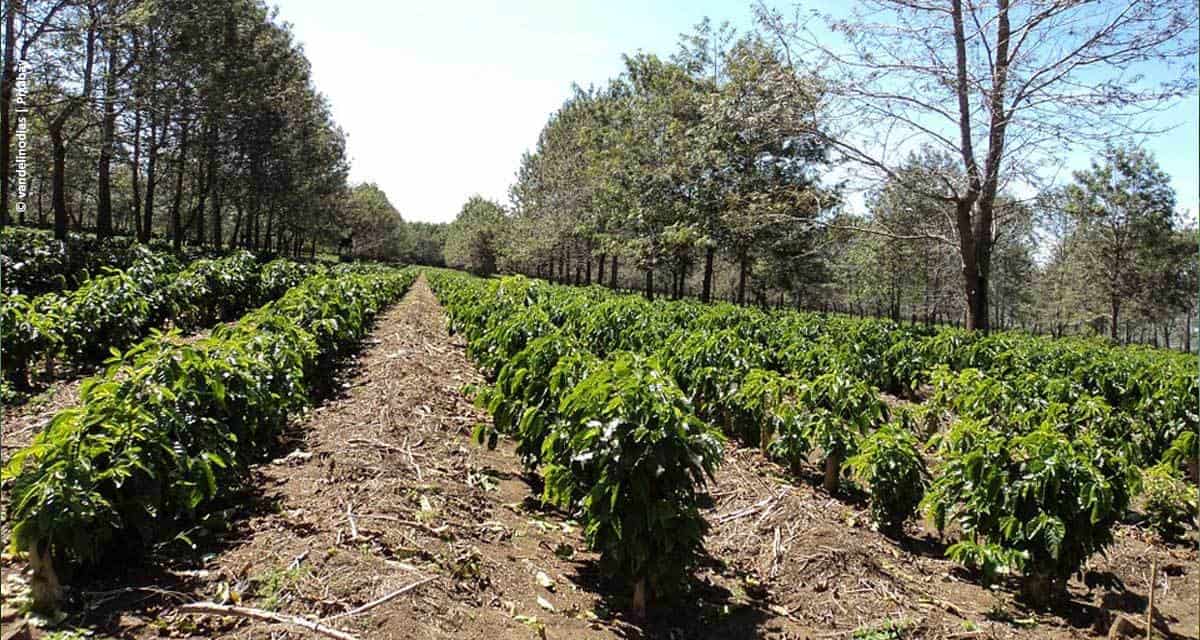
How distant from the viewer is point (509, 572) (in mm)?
4410

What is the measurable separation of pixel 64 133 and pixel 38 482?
96.3ft

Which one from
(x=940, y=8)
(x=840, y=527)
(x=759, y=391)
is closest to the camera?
(x=840, y=527)

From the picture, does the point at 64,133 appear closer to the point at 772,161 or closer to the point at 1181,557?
the point at 772,161

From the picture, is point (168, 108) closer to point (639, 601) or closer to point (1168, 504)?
point (639, 601)

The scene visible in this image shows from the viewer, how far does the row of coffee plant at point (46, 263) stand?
1160 cm

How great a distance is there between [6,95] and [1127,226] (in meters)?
50.6

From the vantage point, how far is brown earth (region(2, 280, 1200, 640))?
361 cm

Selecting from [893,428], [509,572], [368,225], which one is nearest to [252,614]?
[509,572]

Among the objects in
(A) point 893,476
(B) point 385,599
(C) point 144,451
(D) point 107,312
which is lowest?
(B) point 385,599

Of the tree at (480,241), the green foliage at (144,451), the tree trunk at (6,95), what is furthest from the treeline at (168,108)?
the tree at (480,241)

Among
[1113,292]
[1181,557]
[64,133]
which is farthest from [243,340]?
[1113,292]

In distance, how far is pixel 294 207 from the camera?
38656 mm

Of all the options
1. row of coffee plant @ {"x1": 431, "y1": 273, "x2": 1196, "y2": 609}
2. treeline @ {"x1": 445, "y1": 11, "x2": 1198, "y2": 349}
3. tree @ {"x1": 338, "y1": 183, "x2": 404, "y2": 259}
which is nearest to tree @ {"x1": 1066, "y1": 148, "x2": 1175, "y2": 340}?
treeline @ {"x1": 445, "y1": 11, "x2": 1198, "y2": 349}

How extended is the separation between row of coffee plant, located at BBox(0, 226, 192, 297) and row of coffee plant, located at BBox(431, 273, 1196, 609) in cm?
847
